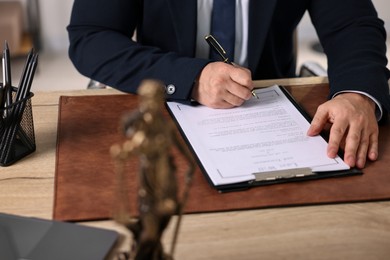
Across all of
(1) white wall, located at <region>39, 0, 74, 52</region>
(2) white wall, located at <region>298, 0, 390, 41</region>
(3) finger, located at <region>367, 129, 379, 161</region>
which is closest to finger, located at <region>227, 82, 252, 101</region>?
(3) finger, located at <region>367, 129, 379, 161</region>

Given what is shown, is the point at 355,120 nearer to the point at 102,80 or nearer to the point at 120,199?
the point at 102,80

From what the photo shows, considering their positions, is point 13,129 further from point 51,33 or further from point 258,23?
point 51,33

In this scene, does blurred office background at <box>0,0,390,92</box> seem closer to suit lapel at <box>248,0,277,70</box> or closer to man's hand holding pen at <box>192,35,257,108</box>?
suit lapel at <box>248,0,277,70</box>

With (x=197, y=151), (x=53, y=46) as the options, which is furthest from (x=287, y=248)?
(x=53, y=46)

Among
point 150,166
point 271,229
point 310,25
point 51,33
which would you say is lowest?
point 51,33

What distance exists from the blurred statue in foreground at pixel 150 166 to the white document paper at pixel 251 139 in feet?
1.15

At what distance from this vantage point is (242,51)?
1.53 meters

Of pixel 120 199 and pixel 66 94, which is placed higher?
pixel 120 199

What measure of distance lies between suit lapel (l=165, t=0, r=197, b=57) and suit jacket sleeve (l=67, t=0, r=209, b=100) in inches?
3.8

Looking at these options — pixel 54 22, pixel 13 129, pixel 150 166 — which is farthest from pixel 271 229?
pixel 54 22

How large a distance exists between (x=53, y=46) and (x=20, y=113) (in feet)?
8.94

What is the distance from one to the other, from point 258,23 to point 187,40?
7.1 inches

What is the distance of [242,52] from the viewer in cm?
153

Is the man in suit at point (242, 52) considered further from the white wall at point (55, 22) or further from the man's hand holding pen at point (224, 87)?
the white wall at point (55, 22)
